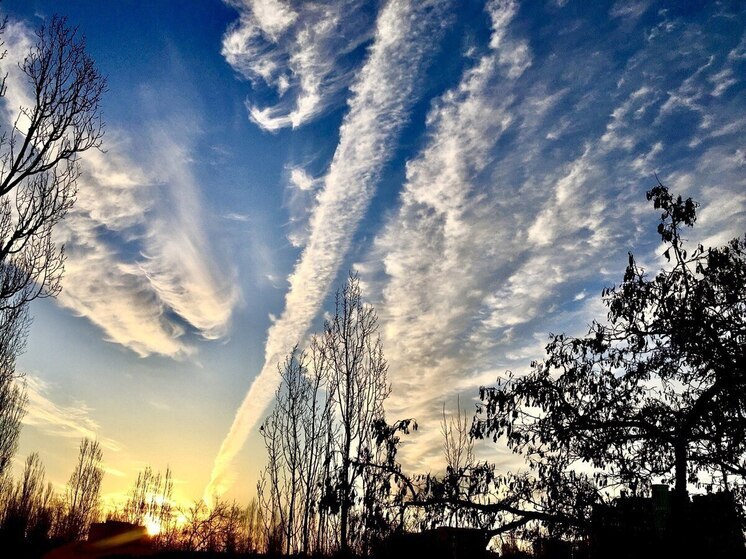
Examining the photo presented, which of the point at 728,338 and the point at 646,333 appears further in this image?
the point at 646,333

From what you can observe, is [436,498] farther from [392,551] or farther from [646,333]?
[646,333]

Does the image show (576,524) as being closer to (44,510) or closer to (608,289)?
(608,289)

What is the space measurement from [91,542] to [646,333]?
57.3 feet

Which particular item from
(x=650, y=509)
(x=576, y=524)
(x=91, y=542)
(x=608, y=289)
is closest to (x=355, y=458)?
(x=576, y=524)

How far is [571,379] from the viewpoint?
8555mm

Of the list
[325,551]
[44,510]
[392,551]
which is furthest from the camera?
[44,510]

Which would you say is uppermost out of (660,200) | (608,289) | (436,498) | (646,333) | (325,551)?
(660,200)

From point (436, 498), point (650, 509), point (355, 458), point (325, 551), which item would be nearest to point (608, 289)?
point (650, 509)

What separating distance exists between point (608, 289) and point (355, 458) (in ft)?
17.8

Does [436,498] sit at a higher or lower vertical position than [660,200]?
lower

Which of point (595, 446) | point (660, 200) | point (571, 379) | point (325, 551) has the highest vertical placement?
point (660, 200)

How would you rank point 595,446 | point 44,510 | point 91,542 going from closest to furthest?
point 595,446 < point 91,542 < point 44,510

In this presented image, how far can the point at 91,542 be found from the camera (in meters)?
16.2

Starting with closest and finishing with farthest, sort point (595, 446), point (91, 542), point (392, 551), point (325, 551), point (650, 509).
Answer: point (650, 509), point (595, 446), point (392, 551), point (91, 542), point (325, 551)
